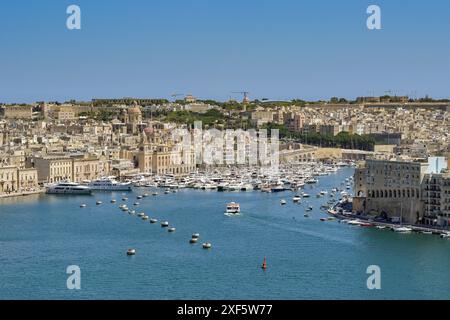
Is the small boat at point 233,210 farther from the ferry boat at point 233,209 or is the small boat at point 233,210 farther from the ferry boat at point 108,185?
the ferry boat at point 108,185

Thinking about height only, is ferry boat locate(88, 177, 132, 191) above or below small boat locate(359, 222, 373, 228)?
below

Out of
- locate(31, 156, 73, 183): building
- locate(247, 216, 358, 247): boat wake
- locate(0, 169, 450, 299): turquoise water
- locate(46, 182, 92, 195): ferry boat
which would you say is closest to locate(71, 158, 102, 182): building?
locate(31, 156, 73, 183): building

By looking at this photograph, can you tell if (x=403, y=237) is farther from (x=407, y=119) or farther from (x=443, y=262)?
(x=407, y=119)

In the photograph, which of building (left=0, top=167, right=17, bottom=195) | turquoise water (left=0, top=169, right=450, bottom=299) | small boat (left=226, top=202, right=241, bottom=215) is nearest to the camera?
turquoise water (left=0, top=169, right=450, bottom=299)

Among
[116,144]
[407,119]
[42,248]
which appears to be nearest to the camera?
[42,248]

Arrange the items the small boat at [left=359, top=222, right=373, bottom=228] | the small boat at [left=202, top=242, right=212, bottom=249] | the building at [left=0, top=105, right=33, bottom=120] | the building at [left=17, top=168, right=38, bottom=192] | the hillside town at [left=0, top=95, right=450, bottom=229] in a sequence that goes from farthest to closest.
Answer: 1. the building at [left=0, top=105, right=33, bottom=120]
2. the building at [left=17, top=168, right=38, bottom=192]
3. the hillside town at [left=0, top=95, right=450, bottom=229]
4. the small boat at [left=359, top=222, right=373, bottom=228]
5. the small boat at [left=202, top=242, right=212, bottom=249]

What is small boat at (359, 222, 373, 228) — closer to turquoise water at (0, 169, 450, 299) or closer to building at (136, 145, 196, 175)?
turquoise water at (0, 169, 450, 299)

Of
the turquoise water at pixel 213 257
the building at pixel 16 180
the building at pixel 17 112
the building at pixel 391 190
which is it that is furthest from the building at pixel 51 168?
the building at pixel 17 112
